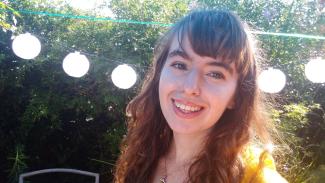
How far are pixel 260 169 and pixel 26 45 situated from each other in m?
2.86

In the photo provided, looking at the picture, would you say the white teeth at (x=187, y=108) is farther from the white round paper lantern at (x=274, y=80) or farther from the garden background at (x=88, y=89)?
the garden background at (x=88, y=89)

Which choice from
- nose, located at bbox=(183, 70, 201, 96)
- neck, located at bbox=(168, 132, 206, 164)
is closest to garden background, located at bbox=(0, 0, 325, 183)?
neck, located at bbox=(168, 132, 206, 164)

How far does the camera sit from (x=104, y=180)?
4109 mm

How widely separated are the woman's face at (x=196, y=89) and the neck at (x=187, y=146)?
0.45ft

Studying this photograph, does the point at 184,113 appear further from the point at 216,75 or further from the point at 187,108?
the point at 216,75

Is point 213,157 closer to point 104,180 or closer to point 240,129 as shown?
point 240,129

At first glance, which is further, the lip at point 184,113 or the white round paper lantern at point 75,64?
the white round paper lantern at point 75,64

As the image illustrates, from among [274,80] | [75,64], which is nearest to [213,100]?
[274,80]

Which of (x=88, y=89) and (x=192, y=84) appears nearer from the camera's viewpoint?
(x=192, y=84)

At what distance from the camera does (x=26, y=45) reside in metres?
4.05

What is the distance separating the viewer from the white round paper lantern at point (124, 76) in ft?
12.2

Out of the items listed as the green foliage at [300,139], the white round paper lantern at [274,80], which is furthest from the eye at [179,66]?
the white round paper lantern at [274,80]

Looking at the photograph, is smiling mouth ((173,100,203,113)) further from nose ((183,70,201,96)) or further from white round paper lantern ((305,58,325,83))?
white round paper lantern ((305,58,325,83))

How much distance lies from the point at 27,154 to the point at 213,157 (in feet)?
8.32
